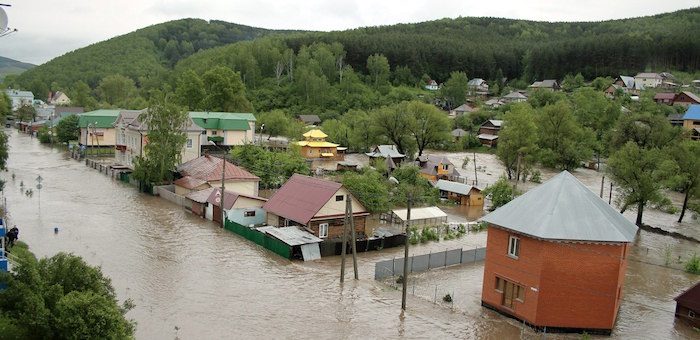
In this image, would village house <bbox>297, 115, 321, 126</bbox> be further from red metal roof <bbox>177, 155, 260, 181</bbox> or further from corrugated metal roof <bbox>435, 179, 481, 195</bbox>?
red metal roof <bbox>177, 155, 260, 181</bbox>

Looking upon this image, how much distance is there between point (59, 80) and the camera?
144m

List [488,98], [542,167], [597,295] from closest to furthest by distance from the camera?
[597,295] → [542,167] → [488,98]

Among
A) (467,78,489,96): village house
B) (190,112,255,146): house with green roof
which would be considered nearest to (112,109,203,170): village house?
(190,112,255,146): house with green roof

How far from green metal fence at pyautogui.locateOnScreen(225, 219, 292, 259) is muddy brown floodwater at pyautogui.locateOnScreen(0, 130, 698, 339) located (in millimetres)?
366

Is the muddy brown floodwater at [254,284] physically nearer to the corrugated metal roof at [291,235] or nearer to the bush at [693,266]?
the bush at [693,266]

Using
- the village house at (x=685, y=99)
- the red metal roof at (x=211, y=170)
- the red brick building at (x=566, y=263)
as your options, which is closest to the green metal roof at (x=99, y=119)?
the red metal roof at (x=211, y=170)

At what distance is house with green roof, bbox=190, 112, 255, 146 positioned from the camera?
6172 centimetres

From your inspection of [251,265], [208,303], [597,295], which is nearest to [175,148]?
[251,265]

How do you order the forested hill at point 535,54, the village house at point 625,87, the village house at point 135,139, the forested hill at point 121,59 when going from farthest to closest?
the forested hill at point 121,59
the forested hill at point 535,54
the village house at point 625,87
the village house at point 135,139

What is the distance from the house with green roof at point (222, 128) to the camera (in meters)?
61.7

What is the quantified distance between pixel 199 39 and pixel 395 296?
187 meters

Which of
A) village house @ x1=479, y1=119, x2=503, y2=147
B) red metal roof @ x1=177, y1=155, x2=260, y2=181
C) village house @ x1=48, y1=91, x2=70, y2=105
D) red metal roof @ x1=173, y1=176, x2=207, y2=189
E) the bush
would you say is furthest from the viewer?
village house @ x1=48, y1=91, x2=70, y2=105

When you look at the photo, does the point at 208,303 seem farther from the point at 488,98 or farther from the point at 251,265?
the point at 488,98

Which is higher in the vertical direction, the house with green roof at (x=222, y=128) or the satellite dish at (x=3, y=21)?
the satellite dish at (x=3, y=21)
